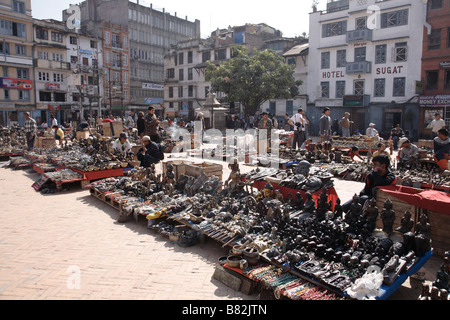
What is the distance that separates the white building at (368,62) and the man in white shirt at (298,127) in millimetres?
15105

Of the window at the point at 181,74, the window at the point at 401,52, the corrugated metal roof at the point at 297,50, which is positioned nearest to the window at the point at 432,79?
the window at the point at 401,52

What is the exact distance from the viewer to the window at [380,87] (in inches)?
1093

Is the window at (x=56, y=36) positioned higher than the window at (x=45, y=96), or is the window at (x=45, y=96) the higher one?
the window at (x=56, y=36)

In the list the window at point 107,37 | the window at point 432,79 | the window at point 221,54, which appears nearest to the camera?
the window at point 432,79

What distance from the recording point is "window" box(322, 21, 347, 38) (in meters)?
29.6

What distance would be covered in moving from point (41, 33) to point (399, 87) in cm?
3439

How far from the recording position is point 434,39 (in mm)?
24812

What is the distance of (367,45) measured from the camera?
92.8 ft

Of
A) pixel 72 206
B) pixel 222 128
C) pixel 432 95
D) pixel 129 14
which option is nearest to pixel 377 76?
pixel 432 95

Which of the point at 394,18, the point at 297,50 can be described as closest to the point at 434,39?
the point at 394,18

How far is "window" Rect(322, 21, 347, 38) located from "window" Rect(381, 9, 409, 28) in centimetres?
317

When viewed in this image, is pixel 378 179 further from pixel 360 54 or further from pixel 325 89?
pixel 325 89

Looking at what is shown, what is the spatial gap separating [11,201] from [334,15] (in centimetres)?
2860

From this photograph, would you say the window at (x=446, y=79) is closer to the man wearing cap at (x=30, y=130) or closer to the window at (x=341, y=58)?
the window at (x=341, y=58)
